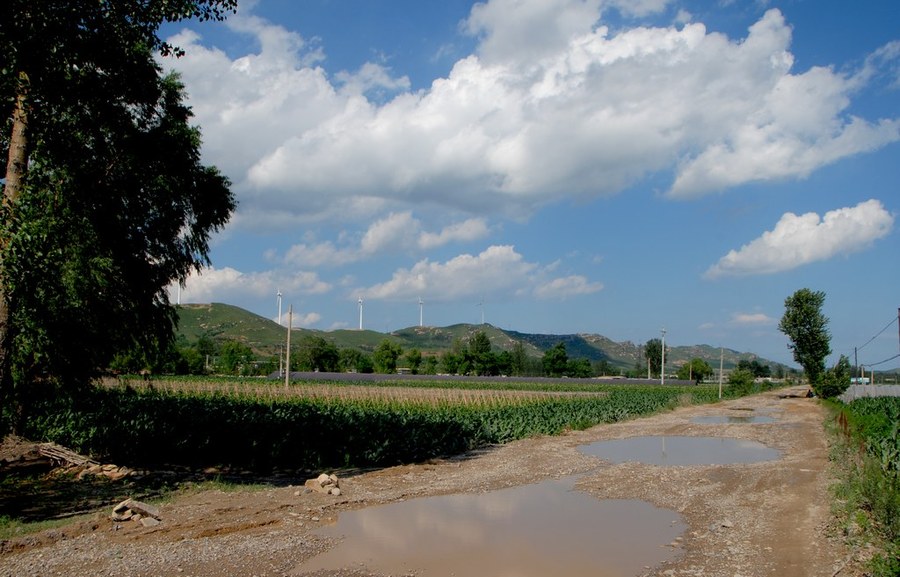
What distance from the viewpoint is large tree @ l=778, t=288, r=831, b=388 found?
210ft

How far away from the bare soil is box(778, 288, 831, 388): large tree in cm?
4723

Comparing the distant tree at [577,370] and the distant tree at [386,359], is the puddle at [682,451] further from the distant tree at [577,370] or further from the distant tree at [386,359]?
the distant tree at [577,370]

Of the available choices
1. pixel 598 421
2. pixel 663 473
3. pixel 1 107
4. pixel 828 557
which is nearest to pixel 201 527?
pixel 1 107

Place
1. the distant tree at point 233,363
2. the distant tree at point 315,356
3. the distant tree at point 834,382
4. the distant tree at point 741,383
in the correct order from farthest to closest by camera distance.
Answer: the distant tree at point 315,356 < the distant tree at point 233,363 < the distant tree at point 741,383 < the distant tree at point 834,382

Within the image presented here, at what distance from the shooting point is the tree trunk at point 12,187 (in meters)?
11.0

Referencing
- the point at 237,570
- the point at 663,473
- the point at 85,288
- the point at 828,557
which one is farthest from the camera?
the point at 663,473

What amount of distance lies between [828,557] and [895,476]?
4.95 meters

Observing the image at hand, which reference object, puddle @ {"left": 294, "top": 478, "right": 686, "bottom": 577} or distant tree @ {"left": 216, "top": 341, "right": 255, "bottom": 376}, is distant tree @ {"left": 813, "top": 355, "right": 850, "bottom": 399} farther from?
distant tree @ {"left": 216, "top": 341, "right": 255, "bottom": 376}

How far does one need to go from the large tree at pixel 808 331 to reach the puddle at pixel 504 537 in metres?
58.6

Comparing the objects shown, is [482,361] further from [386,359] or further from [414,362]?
[386,359]

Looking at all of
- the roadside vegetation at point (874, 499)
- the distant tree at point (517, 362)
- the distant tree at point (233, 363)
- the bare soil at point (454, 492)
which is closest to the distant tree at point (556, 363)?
the distant tree at point (517, 362)

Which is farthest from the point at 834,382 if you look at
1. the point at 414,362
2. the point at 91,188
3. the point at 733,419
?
the point at 414,362

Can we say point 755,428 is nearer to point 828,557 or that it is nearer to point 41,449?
point 828,557

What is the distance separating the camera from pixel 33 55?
1095 centimetres
